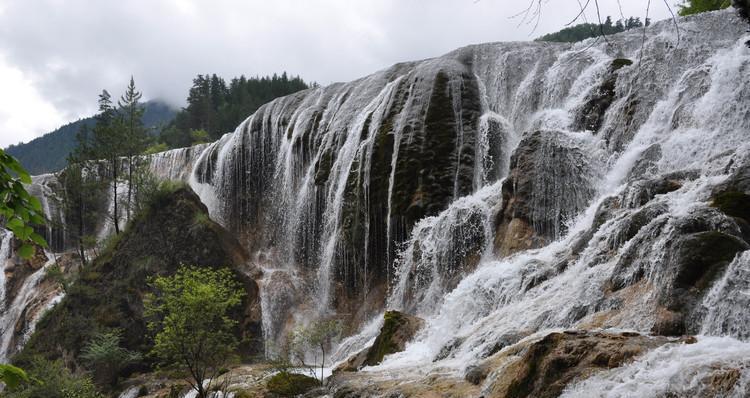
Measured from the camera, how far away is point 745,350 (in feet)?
18.5

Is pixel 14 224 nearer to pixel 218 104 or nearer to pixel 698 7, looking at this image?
pixel 698 7

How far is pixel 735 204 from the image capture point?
31.2 ft

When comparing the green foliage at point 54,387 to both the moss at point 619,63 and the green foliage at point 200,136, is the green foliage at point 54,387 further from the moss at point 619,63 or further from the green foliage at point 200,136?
the green foliage at point 200,136

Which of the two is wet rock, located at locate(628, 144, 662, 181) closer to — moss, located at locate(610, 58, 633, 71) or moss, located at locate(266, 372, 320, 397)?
moss, located at locate(610, 58, 633, 71)

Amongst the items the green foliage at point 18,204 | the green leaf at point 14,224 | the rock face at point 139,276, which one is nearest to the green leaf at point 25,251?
the green foliage at point 18,204

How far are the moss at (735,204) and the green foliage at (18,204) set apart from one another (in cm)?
969

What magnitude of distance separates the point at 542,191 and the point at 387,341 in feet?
22.2

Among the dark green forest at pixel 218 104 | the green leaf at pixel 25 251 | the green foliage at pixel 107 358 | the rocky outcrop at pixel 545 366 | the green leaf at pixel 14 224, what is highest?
the dark green forest at pixel 218 104

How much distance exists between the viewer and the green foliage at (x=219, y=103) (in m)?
71.9

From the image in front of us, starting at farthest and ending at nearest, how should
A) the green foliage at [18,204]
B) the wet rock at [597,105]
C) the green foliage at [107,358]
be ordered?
the green foliage at [107,358] < the wet rock at [597,105] < the green foliage at [18,204]

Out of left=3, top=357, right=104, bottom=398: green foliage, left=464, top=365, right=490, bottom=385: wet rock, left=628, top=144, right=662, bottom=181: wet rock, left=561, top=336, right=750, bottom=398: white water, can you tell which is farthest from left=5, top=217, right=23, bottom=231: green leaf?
left=3, top=357, right=104, bottom=398: green foliage

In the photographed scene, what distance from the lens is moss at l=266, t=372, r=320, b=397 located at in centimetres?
1234

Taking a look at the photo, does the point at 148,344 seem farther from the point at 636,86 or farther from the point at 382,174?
the point at 636,86

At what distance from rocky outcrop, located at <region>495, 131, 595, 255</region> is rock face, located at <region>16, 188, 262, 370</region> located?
40.2ft
